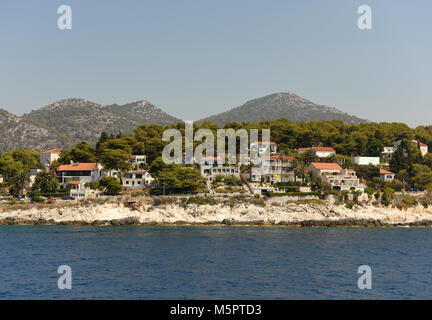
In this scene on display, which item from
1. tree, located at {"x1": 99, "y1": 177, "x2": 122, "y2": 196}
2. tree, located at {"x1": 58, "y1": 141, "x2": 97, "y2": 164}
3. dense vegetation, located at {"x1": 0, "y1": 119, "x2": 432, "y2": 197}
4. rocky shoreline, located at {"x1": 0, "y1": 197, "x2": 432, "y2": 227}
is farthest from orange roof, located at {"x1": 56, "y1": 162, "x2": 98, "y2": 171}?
rocky shoreline, located at {"x1": 0, "y1": 197, "x2": 432, "y2": 227}

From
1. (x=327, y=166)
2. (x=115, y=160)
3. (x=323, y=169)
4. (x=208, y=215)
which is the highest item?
(x=115, y=160)

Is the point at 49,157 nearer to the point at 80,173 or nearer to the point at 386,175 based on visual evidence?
the point at 80,173

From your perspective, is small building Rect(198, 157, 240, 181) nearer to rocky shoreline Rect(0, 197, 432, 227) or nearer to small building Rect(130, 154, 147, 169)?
small building Rect(130, 154, 147, 169)

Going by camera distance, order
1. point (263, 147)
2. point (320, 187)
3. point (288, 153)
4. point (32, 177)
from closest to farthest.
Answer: point (320, 187) < point (32, 177) < point (288, 153) < point (263, 147)

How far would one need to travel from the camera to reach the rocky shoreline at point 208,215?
202 feet

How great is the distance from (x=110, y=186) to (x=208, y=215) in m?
16.4

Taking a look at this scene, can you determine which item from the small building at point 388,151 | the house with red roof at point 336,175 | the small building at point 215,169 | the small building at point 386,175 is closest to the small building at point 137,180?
the small building at point 215,169

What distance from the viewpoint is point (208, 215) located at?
206ft

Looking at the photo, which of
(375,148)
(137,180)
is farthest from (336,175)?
(137,180)

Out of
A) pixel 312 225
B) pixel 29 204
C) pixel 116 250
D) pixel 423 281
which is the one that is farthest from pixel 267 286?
pixel 29 204

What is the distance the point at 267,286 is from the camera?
2911 cm

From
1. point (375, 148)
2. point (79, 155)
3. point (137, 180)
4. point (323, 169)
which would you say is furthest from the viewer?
point (375, 148)

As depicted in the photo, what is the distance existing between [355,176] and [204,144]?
27.1 m

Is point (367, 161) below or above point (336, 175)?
above
